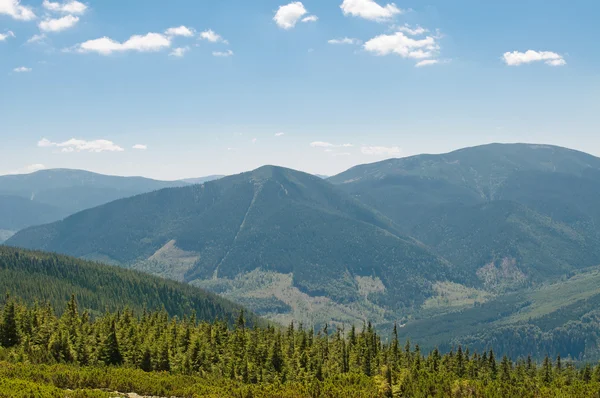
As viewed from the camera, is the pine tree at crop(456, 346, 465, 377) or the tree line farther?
the pine tree at crop(456, 346, 465, 377)

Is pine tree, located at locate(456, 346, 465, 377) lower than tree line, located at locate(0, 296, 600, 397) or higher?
lower

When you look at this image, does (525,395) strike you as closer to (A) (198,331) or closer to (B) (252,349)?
(B) (252,349)

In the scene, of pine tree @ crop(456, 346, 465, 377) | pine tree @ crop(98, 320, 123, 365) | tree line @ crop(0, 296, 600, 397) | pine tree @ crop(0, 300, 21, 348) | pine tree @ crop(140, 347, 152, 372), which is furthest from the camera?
pine tree @ crop(456, 346, 465, 377)

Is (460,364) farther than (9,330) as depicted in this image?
Yes

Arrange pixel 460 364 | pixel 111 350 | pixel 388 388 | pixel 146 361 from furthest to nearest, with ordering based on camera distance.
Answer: pixel 460 364
pixel 111 350
pixel 146 361
pixel 388 388

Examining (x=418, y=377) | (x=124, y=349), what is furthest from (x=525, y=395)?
(x=124, y=349)

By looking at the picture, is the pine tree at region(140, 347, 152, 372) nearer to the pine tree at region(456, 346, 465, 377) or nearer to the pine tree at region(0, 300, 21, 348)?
the pine tree at region(0, 300, 21, 348)

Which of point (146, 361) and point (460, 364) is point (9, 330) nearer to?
point (146, 361)

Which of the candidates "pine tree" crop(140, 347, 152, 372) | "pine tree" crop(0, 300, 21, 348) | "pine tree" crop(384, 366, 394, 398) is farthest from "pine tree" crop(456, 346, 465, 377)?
"pine tree" crop(0, 300, 21, 348)

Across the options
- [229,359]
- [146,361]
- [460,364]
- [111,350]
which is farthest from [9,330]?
[460,364]

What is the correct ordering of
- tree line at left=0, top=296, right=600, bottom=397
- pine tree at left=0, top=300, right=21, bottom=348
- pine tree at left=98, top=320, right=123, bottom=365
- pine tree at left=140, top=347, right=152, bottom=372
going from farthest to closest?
pine tree at left=0, top=300, right=21, bottom=348
pine tree at left=98, top=320, right=123, bottom=365
pine tree at left=140, top=347, right=152, bottom=372
tree line at left=0, top=296, right=600, bottom=397

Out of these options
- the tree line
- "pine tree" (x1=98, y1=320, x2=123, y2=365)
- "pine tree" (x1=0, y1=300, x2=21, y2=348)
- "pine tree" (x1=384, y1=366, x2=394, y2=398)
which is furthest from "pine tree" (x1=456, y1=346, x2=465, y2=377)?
"pine tree" (x1=0, y1=300, x2=21, y2=348)

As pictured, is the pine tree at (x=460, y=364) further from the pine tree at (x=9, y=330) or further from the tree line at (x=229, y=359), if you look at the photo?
the pine tree at (x=9, y=330)

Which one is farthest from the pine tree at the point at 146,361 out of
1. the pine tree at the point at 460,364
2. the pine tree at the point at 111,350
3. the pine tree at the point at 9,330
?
the pine tree at the point at 460,364
